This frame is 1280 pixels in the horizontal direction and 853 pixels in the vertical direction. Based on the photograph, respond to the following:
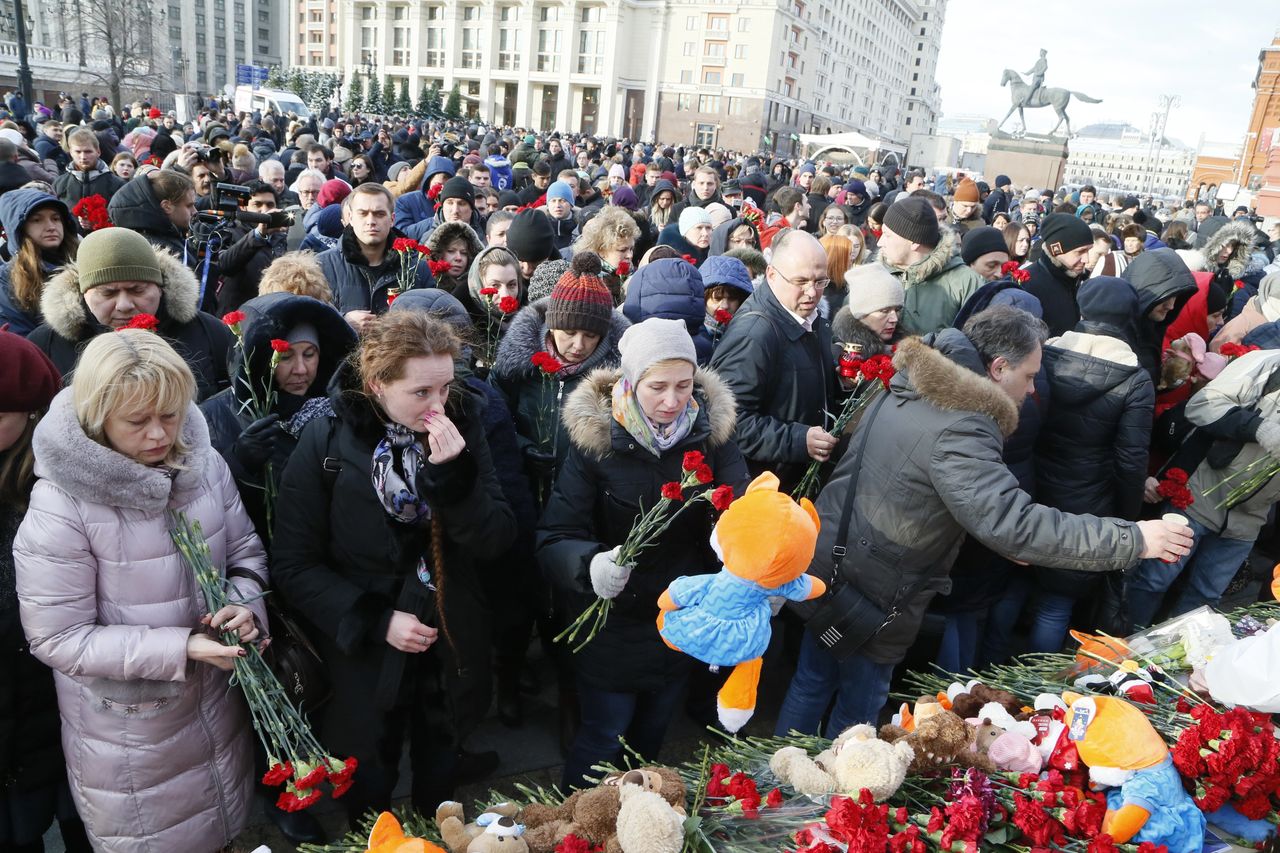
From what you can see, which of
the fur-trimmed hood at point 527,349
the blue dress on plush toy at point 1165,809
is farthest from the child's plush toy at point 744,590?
the fur-trimmed hood at point 527,349

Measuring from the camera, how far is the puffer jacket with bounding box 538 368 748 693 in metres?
2.60

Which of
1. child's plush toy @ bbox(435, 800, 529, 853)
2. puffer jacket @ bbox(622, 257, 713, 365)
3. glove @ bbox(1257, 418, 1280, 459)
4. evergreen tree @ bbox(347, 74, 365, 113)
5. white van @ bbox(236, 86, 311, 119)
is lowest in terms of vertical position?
child's plush toy @ bbox(435, 800, 529, 853)

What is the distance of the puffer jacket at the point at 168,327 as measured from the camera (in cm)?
310

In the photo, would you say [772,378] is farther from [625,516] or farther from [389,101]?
[389,101]

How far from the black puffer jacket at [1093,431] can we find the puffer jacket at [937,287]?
47.6 inches

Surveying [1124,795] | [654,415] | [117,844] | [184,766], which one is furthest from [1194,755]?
[117,844]

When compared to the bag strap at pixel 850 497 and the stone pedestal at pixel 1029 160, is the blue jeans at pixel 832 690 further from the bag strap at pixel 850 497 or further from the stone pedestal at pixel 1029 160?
the stone pedestal at pixel 1029 160

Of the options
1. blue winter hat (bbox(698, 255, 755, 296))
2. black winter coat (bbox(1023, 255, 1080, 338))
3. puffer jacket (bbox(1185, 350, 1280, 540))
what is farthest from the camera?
black winter coat (bbox(1023, 255, 1080, 338))

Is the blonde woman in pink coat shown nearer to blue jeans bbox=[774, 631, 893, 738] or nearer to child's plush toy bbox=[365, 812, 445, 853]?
child's plush toy bbox=[365, 812, 445, 853]

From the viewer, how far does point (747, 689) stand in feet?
6.09

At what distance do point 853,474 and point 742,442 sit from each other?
65 centimetres

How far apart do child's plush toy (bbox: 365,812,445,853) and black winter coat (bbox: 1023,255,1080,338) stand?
16.7 feet

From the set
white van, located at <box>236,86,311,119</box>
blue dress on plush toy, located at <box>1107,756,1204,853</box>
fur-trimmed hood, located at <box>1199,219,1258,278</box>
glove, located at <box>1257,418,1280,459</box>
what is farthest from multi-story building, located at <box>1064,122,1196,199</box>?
blue dress on plush toy, located at <box>1107,756,1204,853</box>

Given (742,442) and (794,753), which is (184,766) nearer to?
(794,753)
